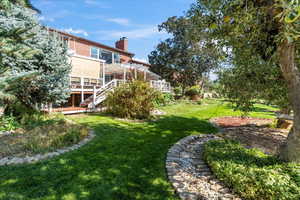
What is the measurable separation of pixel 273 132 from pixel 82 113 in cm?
993

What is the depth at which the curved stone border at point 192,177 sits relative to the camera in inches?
97.4

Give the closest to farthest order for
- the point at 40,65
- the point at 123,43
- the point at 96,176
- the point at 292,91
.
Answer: the point at 96,176 → the point at 292,91 → the point at 40,65 → the point at 123,43

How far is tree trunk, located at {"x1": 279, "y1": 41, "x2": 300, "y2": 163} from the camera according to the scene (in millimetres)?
2947

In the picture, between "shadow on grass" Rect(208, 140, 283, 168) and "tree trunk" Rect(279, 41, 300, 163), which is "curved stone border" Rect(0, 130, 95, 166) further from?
"tree trunk" Rect(279, 41, 300, 163)

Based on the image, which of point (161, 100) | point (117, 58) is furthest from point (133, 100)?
point (117, 58)

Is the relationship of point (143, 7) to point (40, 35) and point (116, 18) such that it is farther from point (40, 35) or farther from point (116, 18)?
point (40, 35)

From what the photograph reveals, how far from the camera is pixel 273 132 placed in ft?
21.4

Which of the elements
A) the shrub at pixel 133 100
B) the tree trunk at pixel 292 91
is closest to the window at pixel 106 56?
the shrub at pixel 133 100

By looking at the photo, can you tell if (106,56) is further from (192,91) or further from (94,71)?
(192,91)

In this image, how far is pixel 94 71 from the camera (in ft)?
43.5

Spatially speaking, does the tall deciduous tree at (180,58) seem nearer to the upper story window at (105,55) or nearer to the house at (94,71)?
the house at (94,71)

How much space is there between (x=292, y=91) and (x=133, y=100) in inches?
243

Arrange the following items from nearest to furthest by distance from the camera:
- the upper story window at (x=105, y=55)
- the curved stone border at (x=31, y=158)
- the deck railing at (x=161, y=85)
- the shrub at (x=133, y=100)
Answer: the curved stone border at (x=31, y=158) → the shrub at (x=133, y=100) → the deck railing at (x=161, y=85) → the upper story window at (x=105, y=55)

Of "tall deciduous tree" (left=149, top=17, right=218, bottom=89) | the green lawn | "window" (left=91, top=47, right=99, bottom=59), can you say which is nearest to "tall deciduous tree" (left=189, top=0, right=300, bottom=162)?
the green lawn
